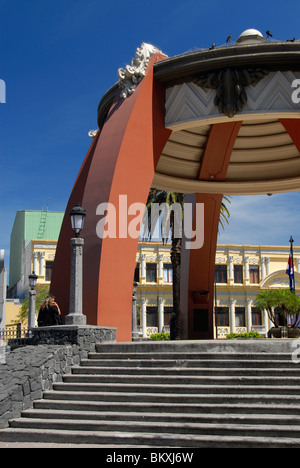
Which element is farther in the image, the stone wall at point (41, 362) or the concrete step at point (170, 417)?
the stone wall at point (41, 362)

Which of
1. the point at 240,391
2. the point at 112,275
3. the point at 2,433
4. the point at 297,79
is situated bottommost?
the point at 2,433

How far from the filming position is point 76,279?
1246 cm

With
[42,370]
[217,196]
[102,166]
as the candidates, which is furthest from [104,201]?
[217,196]

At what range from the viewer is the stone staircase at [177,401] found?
328 inches

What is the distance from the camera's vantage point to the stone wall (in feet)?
32.0

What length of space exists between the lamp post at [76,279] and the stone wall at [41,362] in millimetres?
263

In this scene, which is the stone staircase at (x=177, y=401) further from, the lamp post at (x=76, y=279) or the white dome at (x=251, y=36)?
the white dome at (x=251, y=36)

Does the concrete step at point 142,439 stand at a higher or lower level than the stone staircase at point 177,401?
lower

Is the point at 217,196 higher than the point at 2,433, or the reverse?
the point at 217,196

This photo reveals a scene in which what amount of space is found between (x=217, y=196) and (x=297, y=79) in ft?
28.6

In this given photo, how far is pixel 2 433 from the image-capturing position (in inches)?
356

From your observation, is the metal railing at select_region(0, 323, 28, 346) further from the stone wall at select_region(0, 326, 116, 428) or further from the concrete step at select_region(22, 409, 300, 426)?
the concrete step at select_region(22, 409, 300, 426)

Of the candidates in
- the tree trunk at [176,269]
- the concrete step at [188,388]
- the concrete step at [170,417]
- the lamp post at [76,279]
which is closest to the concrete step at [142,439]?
the concrete step at [170,417]

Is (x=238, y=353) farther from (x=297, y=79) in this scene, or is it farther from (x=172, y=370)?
(x=297, y=79)
